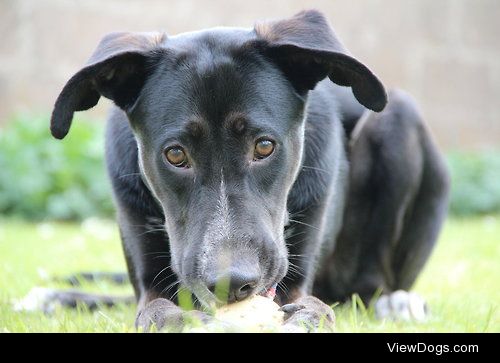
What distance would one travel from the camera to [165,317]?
2.78 m

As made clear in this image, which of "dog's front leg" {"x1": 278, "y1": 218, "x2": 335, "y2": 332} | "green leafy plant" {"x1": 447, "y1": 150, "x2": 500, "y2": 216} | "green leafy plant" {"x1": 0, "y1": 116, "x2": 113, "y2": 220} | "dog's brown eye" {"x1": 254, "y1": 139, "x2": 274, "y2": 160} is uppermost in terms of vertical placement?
"dog's brown eye" {"x1": 254, "y1": 139, "x2": 274, "y2": 160}

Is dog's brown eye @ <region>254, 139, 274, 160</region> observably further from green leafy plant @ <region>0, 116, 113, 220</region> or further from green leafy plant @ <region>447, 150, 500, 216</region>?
green leafy plant @ <region>447, 150, 500, 216</region>

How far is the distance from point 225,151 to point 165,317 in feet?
1.96

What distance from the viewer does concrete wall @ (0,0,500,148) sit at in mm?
8711

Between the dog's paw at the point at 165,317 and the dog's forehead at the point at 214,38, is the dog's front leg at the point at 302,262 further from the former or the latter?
the dog's forehead at the point at 214,38

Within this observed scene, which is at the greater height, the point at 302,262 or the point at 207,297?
the point at 207,297

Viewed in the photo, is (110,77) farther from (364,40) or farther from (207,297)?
(364,40)

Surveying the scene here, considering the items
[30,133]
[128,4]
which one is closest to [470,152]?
[128,4]

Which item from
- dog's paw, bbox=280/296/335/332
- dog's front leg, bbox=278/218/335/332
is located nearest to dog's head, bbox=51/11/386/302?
dog's paw, bbox=280/296/335/332

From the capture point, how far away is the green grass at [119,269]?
10.4ft

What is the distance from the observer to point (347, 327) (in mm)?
3115

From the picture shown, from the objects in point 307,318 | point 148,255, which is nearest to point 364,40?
point 148,255

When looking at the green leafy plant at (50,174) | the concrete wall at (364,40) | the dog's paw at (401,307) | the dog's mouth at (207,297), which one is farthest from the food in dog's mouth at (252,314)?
the concrete wall at (364,40)

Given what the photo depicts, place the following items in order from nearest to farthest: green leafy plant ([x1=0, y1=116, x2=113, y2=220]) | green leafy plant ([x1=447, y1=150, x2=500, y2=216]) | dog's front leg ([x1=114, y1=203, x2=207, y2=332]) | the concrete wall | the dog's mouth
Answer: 1. the dog's mouth
2. dog's front leg ([x1=114, y1=203, x2=207, y2=332])
3. green leafy plant ([x1=0, y1=116, x2=113, y2=220])
4. the concrete wall
5. green leafy plant ([x1=447, y1=150, x2=500, y2=216])
